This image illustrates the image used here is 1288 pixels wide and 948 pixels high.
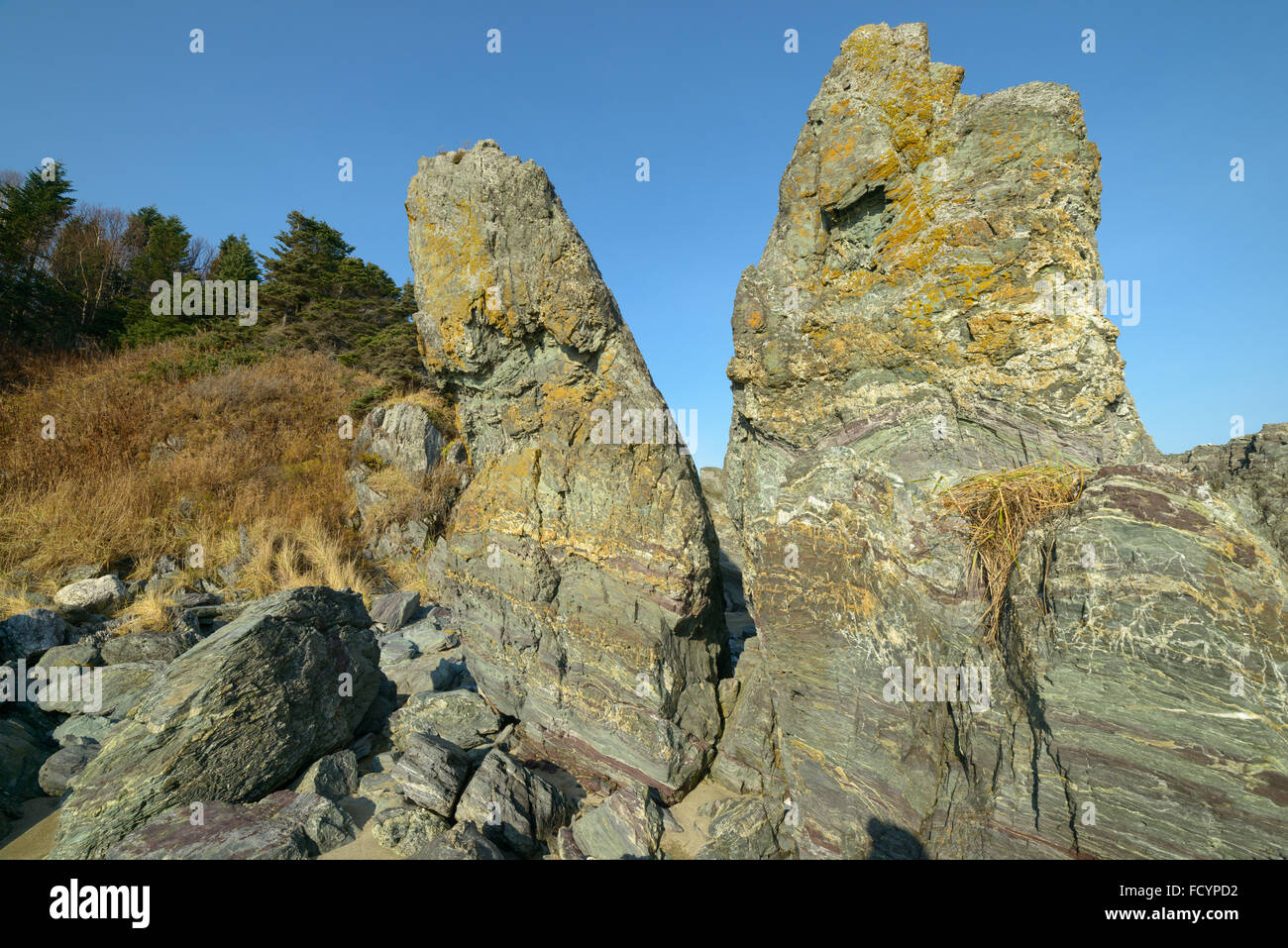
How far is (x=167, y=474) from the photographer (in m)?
12.2

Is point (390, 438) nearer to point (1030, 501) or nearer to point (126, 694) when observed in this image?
point (126, 694)

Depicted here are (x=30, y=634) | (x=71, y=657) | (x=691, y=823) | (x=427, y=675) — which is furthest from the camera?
(x=427, y=675)

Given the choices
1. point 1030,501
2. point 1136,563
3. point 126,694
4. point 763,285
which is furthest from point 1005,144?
point 126,694

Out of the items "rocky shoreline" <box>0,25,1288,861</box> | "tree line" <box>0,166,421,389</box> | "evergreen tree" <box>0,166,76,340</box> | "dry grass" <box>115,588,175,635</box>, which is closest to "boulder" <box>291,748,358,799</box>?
"rocky shoreline" <box>0,25,1288,861</box>

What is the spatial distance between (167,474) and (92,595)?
4690 millimetres

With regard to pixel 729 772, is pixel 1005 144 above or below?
above

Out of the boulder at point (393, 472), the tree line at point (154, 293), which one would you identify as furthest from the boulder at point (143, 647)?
the tree line at point (154, 293)

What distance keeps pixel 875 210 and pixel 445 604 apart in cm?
995

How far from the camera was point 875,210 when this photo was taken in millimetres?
4461

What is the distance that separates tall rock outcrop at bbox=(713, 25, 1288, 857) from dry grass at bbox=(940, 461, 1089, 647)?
68 millimetres

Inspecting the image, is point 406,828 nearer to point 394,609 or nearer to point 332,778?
point 332,778

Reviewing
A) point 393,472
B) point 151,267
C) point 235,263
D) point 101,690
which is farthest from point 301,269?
point 101,690

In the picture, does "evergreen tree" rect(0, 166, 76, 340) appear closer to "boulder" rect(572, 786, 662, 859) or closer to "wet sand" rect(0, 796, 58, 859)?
"wet sand" rect(0, 796, 58, 859)

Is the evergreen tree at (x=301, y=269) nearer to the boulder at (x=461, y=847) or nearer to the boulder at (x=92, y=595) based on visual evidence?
the boulder at (x=92, y=595)
